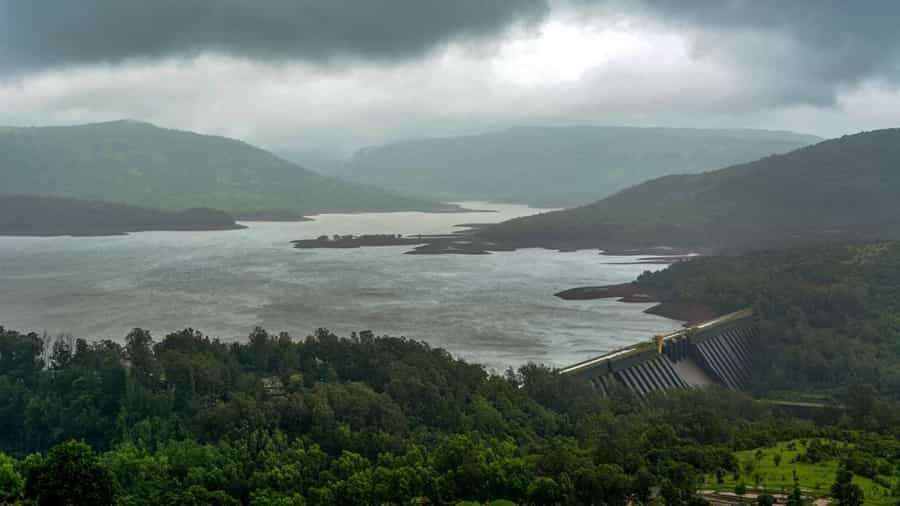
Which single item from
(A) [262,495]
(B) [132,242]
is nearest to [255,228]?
(B) [132,242]

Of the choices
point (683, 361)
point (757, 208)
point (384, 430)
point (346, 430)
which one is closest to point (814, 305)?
point (683, 361)

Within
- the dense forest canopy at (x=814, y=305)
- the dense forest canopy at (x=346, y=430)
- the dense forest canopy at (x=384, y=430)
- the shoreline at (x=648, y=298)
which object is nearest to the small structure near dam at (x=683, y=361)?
the dense forest canopy at (x=814, y=305)

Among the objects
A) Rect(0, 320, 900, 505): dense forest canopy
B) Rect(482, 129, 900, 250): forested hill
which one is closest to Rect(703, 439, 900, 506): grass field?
Rect(0, 320, 900, 505): dense forest canopy

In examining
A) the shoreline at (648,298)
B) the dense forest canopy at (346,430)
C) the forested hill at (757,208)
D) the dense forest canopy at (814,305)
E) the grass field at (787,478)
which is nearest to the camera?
the grass field at (787,478)

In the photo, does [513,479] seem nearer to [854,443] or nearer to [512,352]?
[854,443]

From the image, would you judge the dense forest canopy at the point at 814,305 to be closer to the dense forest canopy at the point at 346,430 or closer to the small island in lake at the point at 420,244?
the dense forest canopy at the point at 346,430

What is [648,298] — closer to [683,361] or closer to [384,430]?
[683,361]

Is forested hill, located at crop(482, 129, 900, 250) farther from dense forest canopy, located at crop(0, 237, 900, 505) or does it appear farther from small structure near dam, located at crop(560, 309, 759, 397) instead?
dense forest canopy, located at crop(0, 237, 900, 505)
